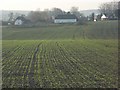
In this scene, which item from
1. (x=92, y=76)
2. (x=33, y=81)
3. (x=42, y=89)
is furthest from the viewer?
(x=92, y=76)

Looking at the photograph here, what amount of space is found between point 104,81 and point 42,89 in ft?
10.1

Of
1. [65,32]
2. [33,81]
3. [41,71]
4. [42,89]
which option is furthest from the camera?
[65,32]

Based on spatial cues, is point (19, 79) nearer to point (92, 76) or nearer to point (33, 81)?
point (33, 81)

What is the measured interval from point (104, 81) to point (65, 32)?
50919 mm

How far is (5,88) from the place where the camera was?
11.4m

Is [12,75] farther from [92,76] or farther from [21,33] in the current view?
[21,33]

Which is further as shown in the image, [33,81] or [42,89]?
[33,81]

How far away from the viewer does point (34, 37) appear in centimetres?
5916

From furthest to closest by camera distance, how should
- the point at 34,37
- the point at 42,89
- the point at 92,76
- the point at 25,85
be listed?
1. the point at 34,37
2. the point at 92,76
3. the point at 25,85
4. the point at 42,89

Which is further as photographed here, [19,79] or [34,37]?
[34,37]

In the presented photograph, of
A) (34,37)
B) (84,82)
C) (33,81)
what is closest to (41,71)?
(33,81)

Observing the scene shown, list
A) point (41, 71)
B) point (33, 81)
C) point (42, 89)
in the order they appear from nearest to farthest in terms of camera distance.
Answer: point (42, 89), point (33, 81), point (41, 71)

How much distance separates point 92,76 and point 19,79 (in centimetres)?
369

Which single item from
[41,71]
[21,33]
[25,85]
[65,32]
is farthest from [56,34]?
[25,85]
